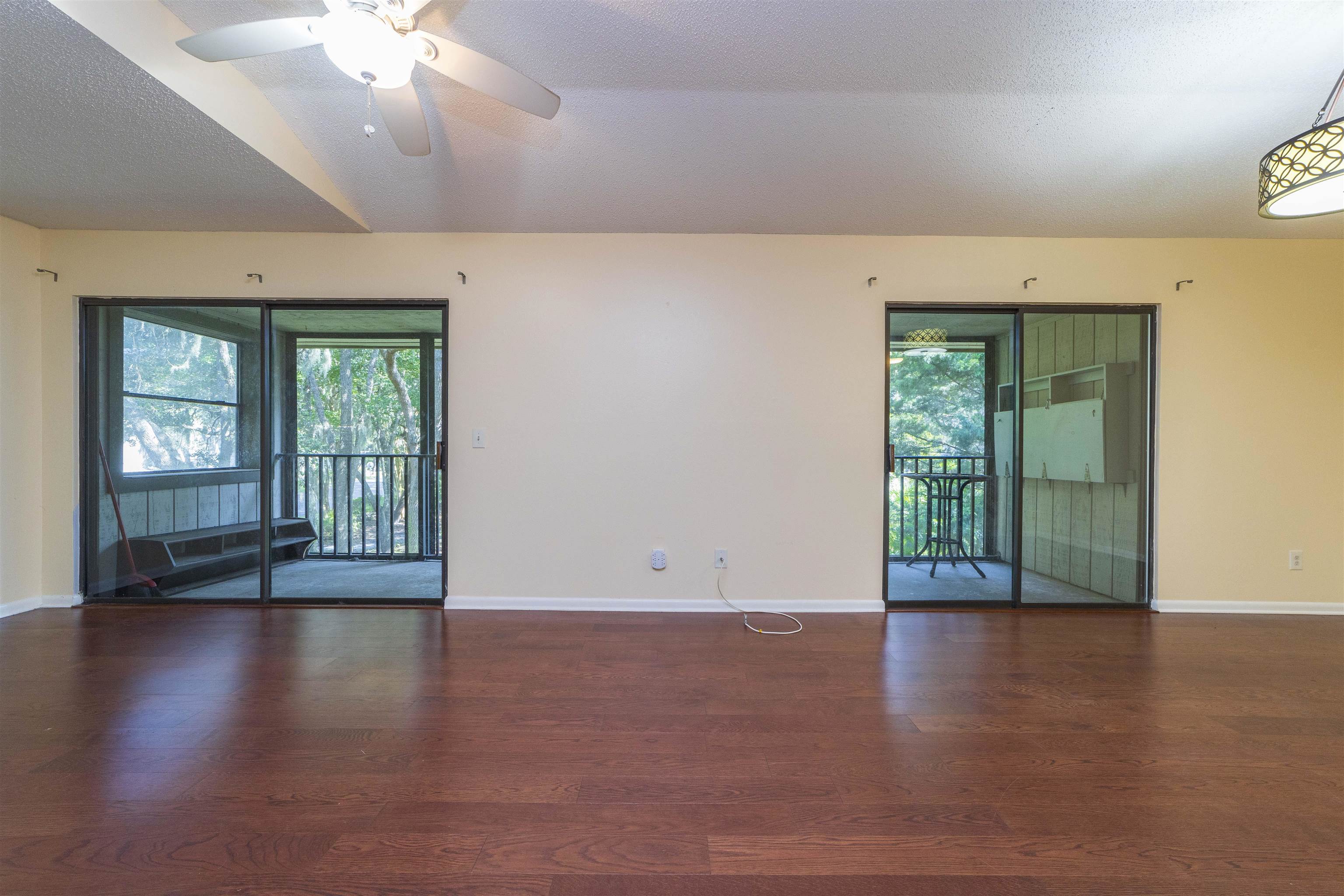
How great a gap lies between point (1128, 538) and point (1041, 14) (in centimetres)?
304

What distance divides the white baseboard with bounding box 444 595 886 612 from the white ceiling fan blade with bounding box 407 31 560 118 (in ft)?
8.49

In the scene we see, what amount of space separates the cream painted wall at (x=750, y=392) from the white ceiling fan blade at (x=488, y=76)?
1.48 meters

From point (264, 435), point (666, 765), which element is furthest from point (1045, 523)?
point (264, 435)

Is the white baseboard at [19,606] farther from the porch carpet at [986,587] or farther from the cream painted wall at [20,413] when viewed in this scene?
the porch carpet at [986,587]

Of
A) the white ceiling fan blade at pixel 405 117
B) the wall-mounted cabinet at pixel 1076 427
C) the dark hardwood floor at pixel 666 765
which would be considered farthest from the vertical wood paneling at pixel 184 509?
the wall-mounted cabinet at pixel 1076 427

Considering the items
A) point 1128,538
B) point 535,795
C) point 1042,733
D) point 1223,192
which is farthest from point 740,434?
point 1223,192

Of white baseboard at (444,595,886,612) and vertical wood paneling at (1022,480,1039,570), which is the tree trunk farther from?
vertical wood paneling at (1022,480,1039,570)

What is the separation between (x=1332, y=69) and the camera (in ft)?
7.34

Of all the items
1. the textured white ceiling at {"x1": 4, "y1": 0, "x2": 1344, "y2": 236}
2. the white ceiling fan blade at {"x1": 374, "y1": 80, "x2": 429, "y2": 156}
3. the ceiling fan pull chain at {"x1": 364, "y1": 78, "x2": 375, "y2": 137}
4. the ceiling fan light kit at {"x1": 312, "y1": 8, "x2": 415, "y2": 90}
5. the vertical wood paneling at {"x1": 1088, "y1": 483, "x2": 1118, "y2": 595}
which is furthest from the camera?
the vertical wood paneling at {"x1": 1088, "y1": 483, "x2": 1118, "y2": 595}

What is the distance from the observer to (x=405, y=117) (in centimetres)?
198

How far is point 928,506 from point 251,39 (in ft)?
12.6

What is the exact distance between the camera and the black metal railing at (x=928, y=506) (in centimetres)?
343

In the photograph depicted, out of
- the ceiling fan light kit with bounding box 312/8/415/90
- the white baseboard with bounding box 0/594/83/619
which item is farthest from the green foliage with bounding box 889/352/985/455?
the white baseboard with bounding box 0/594/83/619

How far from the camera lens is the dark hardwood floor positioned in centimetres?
132
